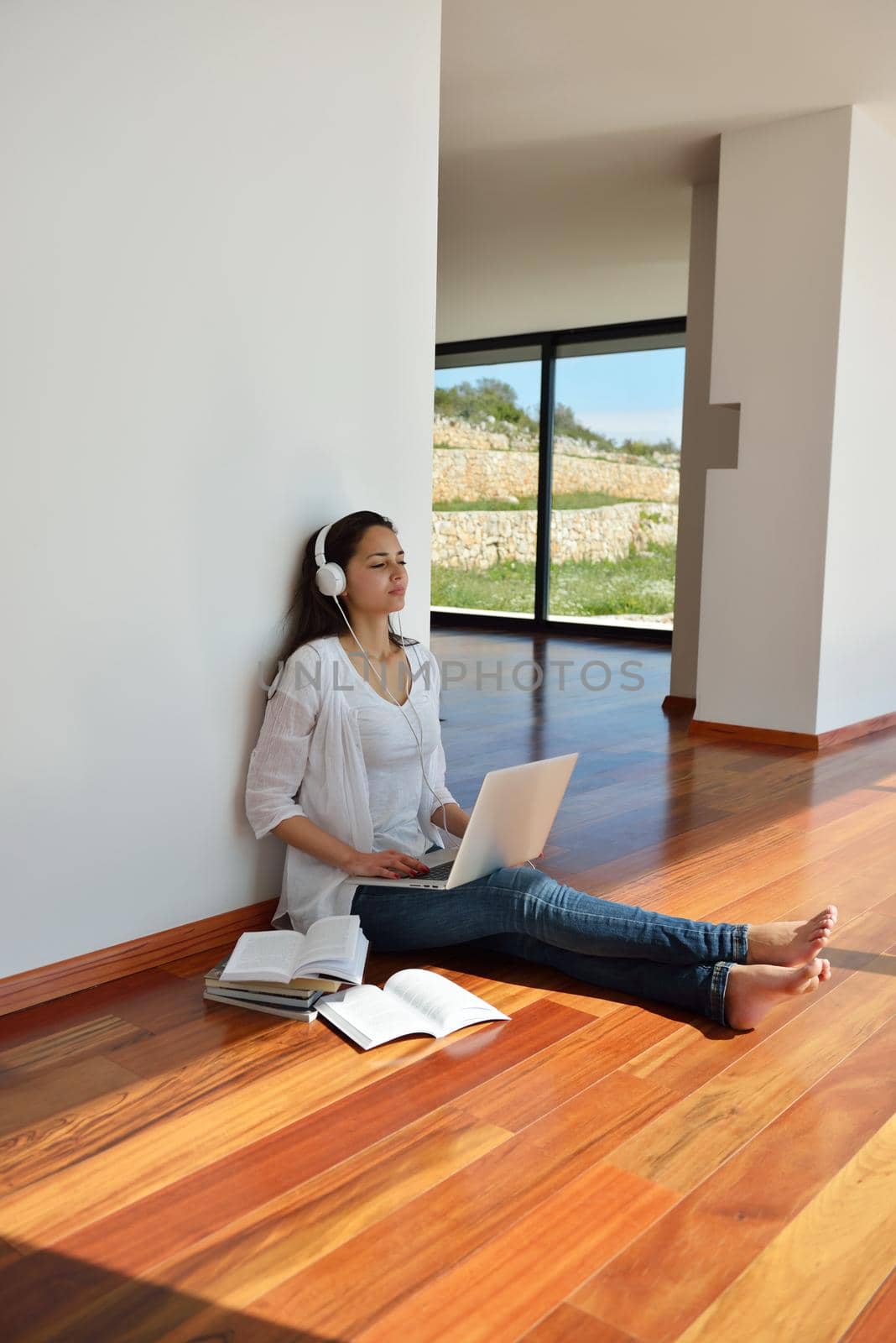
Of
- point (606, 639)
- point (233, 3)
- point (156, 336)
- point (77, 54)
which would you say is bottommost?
point (606, 639)

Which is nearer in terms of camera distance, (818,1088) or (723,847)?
(818,1088)

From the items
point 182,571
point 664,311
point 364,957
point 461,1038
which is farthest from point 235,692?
point 664,311

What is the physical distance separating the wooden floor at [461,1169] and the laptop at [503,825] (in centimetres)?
22

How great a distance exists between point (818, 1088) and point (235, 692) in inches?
55.8

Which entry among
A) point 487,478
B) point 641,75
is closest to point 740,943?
point 641,75

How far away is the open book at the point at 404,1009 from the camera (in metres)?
2.03

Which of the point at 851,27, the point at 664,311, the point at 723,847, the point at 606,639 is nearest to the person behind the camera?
the point at 723,847

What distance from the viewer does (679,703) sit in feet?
19.8

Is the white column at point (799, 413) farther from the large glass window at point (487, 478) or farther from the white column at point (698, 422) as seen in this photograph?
the large glass window at point (487, 478)

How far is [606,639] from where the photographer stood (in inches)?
385

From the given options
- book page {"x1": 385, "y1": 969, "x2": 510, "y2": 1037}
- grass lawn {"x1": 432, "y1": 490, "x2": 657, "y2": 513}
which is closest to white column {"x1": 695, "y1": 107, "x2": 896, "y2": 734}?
book page {"x1": 385, "y1": 969, "x2": 510, "y2": 1037}

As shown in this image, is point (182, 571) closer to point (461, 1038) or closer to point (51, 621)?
point (51, 621)

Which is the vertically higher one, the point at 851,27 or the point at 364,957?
the point at 851,27

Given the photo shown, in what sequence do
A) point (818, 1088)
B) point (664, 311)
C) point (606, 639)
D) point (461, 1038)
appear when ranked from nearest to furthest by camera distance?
point (818, 1088)
point (461, 1038)
point (664, 311)
point (606, 639)
